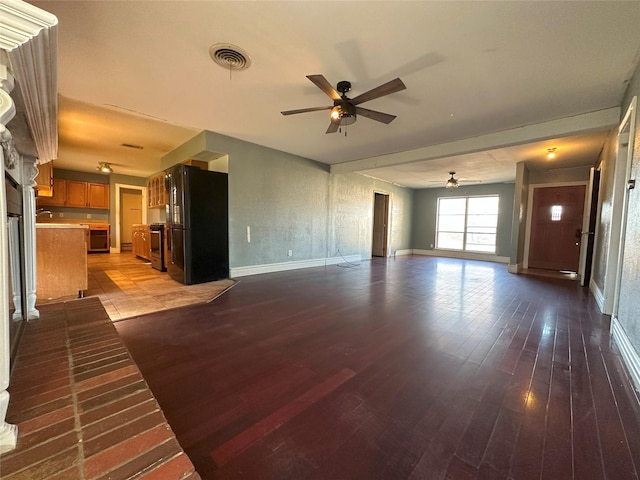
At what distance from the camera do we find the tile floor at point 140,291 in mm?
2975

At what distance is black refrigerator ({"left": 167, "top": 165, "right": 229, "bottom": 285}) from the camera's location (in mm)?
4082

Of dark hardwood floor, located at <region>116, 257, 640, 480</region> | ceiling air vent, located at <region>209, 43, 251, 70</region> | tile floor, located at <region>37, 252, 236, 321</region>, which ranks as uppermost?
ceiling air vent, located at <region>209, 43, 251, 70</region>

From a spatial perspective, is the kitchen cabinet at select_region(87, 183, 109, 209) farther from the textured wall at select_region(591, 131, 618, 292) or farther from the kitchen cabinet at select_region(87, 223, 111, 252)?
the textured wall at select_region(591, 131, 618, 292)

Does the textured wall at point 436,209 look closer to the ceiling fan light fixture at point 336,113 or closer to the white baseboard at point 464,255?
the white baseboard at point 464,255

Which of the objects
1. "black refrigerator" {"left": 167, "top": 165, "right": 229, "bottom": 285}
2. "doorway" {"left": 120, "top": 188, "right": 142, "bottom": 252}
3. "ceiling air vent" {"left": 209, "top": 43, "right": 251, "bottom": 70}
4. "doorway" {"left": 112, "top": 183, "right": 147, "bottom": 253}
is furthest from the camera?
"doorway" {"left": 120, "top": 188, "right": 142, "bottom": 252}

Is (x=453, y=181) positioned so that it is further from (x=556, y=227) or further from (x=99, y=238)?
(x=99, y=238)

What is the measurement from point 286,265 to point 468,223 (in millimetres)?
6765

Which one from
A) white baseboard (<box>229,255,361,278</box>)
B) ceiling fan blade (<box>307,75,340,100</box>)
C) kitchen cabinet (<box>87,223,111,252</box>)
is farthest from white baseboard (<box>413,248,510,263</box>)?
kitchen cabinet (<box>87,223,111,252</box>)

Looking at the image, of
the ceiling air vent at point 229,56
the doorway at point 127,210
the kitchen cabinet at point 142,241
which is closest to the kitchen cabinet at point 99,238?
the doorway at point 127,210

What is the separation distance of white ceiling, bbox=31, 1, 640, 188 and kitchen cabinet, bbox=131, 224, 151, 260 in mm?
2534

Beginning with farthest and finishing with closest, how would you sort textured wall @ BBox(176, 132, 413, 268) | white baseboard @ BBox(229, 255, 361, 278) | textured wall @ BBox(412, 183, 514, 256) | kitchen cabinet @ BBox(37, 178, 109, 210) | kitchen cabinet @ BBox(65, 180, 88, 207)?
textured wall @ BBox(412, 183, 514, 256), kitchen cabinet @ BBox(65, 180, 88, 207), kitchen cabinet @ BBox(37, 178, 109, 210), white baseboard @ BBox(229, 255, 361, 278), textured wall @ BBox(176, 132, 413, 268)

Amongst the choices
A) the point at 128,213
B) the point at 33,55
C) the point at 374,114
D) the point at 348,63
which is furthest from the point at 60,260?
the point at 128,213

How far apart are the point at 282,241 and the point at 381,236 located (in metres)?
4.36

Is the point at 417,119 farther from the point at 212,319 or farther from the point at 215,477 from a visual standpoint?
the point at 215,477
